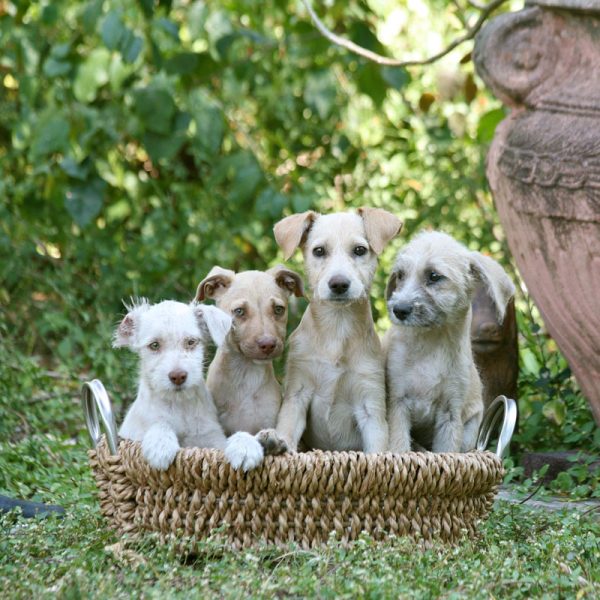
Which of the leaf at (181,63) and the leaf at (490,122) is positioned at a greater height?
the leaf at (181,63)

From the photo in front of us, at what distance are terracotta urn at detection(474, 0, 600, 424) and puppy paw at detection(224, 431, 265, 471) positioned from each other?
148 cm

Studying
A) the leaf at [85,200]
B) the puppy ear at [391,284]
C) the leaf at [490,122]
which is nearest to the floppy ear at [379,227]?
the puppy ear at [391,284]

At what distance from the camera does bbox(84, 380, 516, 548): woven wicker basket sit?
12.1 ft

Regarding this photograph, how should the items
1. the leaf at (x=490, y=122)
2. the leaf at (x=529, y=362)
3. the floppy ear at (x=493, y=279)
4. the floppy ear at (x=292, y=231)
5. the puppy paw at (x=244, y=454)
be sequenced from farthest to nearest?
the leaf at (x=529, y=362) < the leaf at (x=490, y=122) < the floppy ear at (x=292, y=231) < the floppy ear at (x=493, y=279) < the puppy paw at (x=244, y=454)

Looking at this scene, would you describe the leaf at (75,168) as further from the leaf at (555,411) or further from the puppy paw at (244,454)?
the puppy paw at (244,454)

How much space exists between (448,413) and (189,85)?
3299 mm

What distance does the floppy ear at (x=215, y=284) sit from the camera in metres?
4.62

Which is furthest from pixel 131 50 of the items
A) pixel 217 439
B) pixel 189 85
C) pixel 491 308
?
pixel 217 439

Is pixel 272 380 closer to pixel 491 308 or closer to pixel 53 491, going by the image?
pixel 53 491

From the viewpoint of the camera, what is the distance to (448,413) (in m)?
4.48

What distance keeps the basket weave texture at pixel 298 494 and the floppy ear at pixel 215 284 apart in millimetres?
920

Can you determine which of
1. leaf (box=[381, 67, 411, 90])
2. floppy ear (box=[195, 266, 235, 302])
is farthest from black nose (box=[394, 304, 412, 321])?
leaf (box=[381, 67, 411, 90])

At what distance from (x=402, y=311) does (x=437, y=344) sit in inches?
11.9

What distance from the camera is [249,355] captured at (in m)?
4.34
